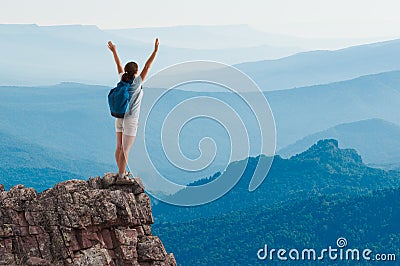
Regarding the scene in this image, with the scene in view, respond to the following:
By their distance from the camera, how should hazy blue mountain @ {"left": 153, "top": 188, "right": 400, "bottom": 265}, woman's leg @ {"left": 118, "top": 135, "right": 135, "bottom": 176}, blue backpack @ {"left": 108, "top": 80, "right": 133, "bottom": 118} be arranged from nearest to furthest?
1. blue backpack @ {"left": 108, "top": 80, "right": 133, "bottom": 118}
2. woman's leg @ {"left": 118, "top": 135, "right": 135, "bottom": 176}
3. hazy blue mountain @ {"left": 153, "top": 188, "right": 400, "bottom": 265}

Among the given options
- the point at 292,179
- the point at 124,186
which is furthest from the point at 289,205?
the point at 124,186

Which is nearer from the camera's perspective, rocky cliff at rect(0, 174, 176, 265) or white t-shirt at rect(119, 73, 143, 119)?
rocky cliff at rect(0, 174, 176, 265)

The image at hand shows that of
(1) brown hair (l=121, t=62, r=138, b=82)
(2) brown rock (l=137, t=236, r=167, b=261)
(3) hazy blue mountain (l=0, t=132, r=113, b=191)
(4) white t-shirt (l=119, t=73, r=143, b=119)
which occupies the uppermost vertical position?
(3) hazy blue mountain (l=0, t=132, r=113, b=191)

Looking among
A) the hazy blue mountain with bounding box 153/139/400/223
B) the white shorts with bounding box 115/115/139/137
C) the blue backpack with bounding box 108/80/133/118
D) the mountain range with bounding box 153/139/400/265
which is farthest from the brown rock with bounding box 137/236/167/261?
the hazy blue mountain with bounding box 153/139/400/223

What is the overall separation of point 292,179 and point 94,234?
99.6 metres

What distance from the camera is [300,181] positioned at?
112 meters

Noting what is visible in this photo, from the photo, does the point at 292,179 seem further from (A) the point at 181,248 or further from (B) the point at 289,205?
(A) the point at 181,248

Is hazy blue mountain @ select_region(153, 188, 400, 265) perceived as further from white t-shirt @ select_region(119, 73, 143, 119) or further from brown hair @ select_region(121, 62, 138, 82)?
brown hair @ select_region(121, 62, 138, 82)

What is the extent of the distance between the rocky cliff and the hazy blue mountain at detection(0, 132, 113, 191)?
132 metres

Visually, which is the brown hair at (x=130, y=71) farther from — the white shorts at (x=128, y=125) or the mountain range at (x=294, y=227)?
the mountain range at (x=294, y=227)

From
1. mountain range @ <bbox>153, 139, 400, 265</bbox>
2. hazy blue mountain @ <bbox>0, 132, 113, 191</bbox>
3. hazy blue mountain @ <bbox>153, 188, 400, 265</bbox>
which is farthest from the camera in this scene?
hazy blue mountain @ <bbox>0, 132, 113, 191</bbox>

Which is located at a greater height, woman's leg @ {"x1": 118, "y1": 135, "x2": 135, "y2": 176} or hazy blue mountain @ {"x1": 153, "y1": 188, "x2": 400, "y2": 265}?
hazy blue mountain @ {"x1": 153, "y1": 188, "x2": 400, "y2": 265}

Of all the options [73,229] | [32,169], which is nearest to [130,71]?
[73,229]

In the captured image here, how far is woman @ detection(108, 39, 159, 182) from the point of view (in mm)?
14258
